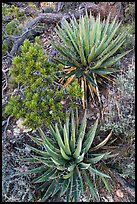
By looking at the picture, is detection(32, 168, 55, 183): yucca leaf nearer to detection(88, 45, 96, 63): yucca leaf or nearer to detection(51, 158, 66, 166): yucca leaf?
detection(51, 158, 66, 166): yucca leaf

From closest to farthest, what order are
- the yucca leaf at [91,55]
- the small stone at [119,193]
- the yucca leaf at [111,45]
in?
the small stone at [119,193]
the yucca leaf at [91,55]
the yucca leaf at [111,45]

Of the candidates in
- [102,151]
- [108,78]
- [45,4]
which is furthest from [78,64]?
[45,4]

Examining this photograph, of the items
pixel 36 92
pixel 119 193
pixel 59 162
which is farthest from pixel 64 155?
pixel 119 193

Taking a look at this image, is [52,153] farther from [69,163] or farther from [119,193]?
[119,193]

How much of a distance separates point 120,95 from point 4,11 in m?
2.26

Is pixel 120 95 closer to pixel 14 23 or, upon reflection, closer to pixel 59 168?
pixel 59 168

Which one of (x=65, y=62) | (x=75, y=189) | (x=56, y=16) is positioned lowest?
(x=75, y=189)

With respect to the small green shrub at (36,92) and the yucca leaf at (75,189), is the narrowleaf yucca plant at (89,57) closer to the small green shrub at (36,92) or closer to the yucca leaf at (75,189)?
the small green shrub at (36,92)

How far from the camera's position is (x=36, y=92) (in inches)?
126

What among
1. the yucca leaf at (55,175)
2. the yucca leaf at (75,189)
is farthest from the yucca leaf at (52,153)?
the yucca leaf at (75,189)

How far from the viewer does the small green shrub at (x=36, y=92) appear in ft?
10.1

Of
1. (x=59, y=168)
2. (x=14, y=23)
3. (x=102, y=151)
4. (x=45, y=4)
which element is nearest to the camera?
(x=59, y=168)

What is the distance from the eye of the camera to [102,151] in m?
3.41

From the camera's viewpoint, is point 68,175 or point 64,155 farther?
point 64,155
